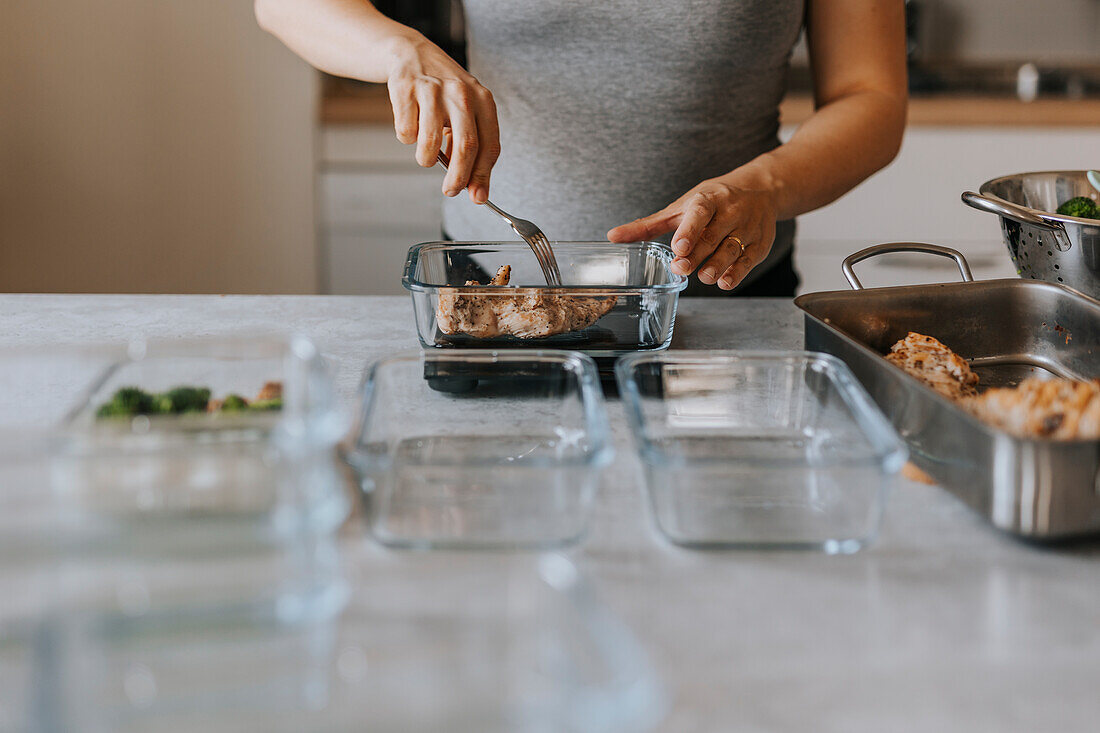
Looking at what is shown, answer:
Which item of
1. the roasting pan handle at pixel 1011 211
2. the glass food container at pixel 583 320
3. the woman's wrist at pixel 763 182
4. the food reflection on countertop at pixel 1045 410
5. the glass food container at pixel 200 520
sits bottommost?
the glass food container at pixel 200 520

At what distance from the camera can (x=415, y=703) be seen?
424 mm

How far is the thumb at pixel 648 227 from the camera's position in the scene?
0.95m

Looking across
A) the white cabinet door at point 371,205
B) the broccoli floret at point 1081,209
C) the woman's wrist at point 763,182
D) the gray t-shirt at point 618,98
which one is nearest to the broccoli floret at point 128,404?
the woman's wrist at point 763,182

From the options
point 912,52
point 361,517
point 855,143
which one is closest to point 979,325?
point 855,143

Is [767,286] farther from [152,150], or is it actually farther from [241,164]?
[152,150]

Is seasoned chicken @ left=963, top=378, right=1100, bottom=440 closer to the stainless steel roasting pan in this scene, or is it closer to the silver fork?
the stainless steel roasting pan

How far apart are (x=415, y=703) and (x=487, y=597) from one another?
0.06 m

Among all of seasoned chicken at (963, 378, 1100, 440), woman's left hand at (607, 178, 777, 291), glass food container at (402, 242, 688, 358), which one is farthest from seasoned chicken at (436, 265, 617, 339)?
seasoned chicken at (963, 378, 1100, 440)

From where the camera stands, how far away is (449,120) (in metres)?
0.94

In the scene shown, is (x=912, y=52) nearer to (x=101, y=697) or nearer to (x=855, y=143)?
(x=855, y=143)

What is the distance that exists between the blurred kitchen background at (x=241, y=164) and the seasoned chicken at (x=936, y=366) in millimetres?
1501

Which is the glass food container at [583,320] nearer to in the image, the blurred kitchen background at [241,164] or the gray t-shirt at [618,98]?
the gray t-shirt at [618,98]

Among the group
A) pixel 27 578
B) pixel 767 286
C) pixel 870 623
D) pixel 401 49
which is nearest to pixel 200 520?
pixel 27 578

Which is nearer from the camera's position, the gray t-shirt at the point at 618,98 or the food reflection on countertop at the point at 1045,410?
the food reflection on countertop at the point at 1045,410
